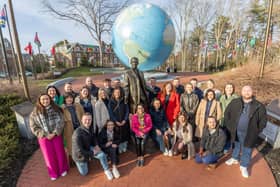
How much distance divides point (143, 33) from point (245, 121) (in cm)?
581

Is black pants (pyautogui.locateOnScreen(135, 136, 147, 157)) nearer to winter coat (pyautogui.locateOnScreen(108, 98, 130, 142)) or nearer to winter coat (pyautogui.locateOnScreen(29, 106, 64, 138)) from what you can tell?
winter coat (pyautogui.locateOnScreen(108, 98, 130, 142))

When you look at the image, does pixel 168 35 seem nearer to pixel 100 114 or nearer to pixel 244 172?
pixel 100 114

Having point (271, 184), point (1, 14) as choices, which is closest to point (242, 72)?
point (271, 184)

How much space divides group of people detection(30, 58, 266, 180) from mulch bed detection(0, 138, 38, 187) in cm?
80

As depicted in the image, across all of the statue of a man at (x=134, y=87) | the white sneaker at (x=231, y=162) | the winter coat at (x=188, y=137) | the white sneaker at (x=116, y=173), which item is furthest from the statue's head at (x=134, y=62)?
the white sneaker at (x=231, y=162)

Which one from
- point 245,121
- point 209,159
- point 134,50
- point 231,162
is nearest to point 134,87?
point 209,159

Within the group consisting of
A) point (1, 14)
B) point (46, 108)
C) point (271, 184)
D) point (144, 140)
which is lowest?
point (271, 184)

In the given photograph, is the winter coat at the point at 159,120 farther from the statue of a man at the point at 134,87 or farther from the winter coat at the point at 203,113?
the winter coat at the point at 203,113

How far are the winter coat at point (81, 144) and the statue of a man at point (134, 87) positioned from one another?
3.93 ft

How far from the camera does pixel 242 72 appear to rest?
31.6ft

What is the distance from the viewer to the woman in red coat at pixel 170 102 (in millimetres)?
3672

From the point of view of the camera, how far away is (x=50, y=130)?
8.93ft

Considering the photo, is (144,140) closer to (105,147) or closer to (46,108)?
(105,147)

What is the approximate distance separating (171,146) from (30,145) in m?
3.71
